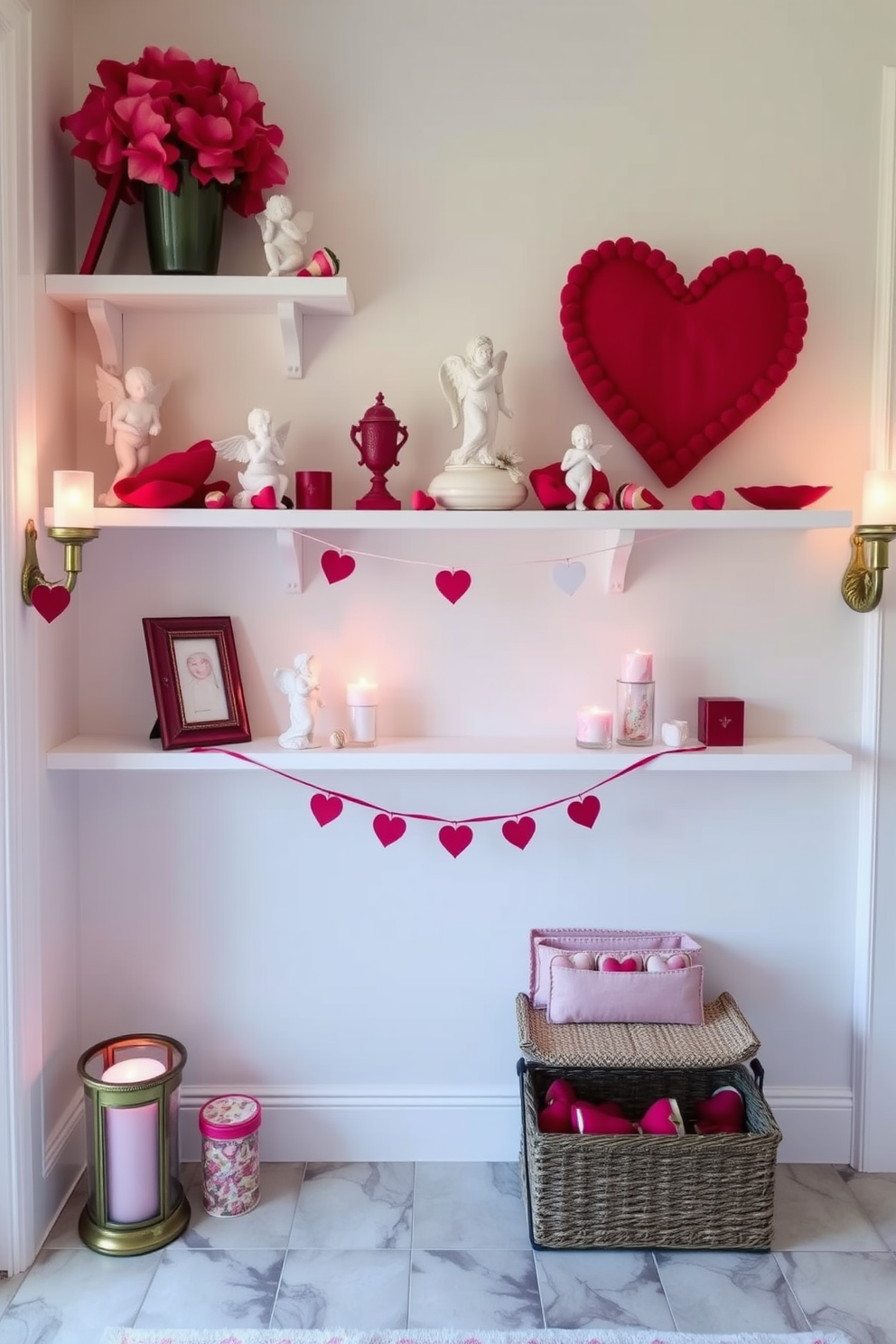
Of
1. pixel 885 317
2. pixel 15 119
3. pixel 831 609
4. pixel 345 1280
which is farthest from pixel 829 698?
pixel 15 119

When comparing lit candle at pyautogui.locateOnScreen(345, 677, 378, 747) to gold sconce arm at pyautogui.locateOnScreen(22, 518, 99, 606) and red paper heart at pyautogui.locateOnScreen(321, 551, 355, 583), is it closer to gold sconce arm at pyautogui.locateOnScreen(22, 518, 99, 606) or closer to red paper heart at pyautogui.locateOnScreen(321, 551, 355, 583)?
red paper heart at pyautogui.locateOnScreen(321, 551, 355, 583)

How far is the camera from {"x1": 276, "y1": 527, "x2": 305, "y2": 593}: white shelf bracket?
2.00 meters

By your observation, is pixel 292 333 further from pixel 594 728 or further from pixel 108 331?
pixel 594 728

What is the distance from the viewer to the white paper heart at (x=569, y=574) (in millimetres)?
2033

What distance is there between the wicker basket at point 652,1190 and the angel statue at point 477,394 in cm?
116

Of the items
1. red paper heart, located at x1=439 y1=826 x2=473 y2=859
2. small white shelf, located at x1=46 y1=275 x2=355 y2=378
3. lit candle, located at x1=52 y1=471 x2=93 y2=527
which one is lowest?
red paper heart, located at x1=439 y1=826 x2=473 y2=859

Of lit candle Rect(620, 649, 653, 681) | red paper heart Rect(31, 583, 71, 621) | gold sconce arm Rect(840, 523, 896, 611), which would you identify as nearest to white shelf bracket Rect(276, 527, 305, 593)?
red paper heart Rect(31, 583, 71, 621)

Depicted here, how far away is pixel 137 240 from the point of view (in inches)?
81.2

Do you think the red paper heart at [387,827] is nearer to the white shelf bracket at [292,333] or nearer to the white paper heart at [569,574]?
the white paper heart at [569,574]

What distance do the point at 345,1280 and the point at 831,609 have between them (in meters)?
A: 1.49

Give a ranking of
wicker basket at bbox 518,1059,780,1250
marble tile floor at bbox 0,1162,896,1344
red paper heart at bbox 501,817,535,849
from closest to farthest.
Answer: marble tile floor at bbox 0,1162,896,1344 < wicker basket at bbox 518,1059,780,1250 < red paper heart at bbox 501,817,535,849

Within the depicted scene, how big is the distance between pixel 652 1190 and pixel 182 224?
6.04 ft

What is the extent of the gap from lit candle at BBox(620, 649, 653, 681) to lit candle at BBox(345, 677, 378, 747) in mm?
473

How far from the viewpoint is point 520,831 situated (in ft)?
6.86
